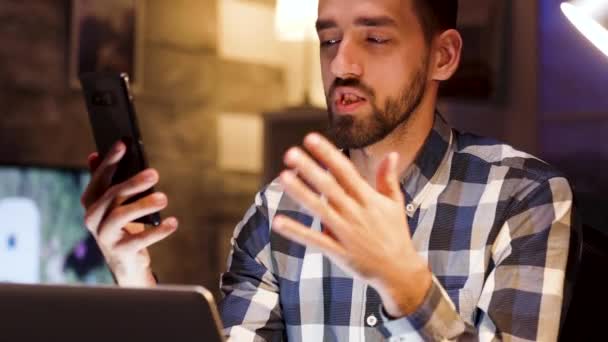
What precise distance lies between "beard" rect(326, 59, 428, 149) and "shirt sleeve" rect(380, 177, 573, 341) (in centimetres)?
→ 23

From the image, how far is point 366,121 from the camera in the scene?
1456mm

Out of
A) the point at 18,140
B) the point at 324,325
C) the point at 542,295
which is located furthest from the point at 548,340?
the point at 18,140

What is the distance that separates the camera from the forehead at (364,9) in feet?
4.77

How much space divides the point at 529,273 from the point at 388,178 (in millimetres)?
370

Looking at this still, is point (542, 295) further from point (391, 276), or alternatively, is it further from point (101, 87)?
point (101, 87)

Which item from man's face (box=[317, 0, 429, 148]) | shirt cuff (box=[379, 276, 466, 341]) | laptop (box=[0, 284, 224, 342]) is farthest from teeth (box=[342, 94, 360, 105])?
laptop (box=[0, 284, 224, 342])

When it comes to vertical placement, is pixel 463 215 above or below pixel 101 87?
below

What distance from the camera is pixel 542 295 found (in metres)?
1.33

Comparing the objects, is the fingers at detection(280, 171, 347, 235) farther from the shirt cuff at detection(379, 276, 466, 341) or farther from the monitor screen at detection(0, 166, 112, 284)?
the monitor screen at detection(0, 166, 112, 284)

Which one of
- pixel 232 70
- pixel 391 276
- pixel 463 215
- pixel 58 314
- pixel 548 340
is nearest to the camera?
pixel 58 314

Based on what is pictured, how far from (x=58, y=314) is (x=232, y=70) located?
3.21 metres

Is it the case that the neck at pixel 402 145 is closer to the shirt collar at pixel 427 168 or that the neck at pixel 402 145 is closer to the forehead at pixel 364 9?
the shirt collar at pixel 427 168

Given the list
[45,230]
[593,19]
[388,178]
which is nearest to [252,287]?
[388,178]

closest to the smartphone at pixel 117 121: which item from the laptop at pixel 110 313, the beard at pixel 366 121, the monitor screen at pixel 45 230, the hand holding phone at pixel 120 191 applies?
the hand holding phone at pixel 120 191
